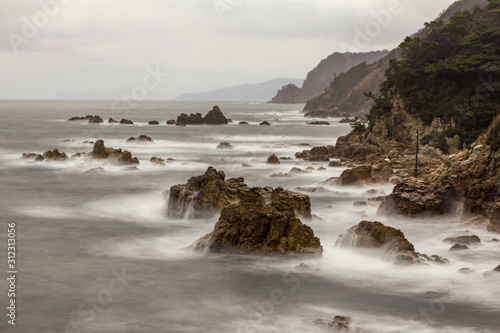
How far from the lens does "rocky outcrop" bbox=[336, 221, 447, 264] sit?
1970 centimetres

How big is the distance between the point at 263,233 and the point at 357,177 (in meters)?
16.8

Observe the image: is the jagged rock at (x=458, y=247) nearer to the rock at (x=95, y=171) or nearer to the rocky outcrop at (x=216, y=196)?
the rocky outcrop at (x=216, y=196)

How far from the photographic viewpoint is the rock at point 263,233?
2081 centimetres

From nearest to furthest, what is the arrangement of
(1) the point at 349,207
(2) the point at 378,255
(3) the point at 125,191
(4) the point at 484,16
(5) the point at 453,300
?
(5) the point at 453,300 < (2) the point at 378,255 < (1) the point at 349,207 < (3) the point at 125,191 < (4) the point at 484,16

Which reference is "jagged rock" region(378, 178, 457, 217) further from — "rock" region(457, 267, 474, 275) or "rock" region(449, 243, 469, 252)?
"rock" region(457, 267, 474, 275)

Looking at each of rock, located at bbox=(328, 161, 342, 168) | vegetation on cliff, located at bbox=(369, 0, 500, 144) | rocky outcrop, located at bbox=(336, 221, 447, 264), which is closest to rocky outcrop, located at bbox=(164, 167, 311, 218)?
rocky outcrop, located at bbox=(336, 221, 447, 264)

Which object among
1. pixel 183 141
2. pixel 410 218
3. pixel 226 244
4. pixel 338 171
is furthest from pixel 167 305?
pixel 183 141

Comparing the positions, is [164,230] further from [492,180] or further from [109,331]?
[492,180]

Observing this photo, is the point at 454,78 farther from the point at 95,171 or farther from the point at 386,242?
the point at 386,242

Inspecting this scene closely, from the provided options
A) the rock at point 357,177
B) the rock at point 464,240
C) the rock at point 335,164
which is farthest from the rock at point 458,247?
the rock at point 335,164

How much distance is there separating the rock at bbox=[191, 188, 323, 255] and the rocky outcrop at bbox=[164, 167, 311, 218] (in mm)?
4647

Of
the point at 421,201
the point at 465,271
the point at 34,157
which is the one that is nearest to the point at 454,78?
the point at 421,201

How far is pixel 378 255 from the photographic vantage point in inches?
807

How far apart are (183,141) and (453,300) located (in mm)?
68078
